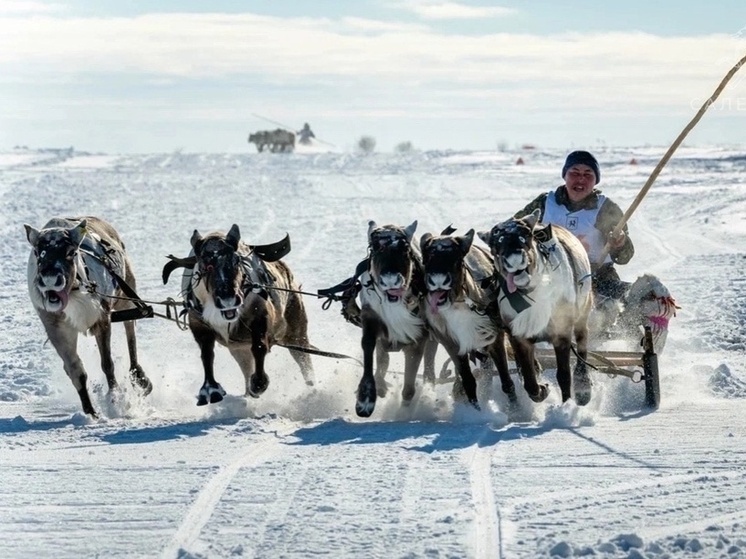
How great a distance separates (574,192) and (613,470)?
394cm

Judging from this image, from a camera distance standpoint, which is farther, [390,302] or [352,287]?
[352,287]

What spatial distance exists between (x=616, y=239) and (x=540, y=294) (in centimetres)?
182

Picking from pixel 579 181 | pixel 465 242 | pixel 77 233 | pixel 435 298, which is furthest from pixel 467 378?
pixel 77 233

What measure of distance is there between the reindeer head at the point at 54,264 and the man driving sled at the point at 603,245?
3402mm

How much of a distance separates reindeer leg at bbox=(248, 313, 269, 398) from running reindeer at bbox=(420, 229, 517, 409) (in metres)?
1.31

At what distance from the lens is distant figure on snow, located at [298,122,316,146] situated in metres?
80.8

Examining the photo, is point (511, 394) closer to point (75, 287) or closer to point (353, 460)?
point (353, 460)

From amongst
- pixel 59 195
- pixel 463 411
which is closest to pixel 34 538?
pixel 463 411

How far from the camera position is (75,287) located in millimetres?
9336

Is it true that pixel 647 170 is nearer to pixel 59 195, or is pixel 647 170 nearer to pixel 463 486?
pixel 59 195

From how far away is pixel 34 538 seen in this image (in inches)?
231

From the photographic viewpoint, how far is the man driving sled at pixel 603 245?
9.95 meters

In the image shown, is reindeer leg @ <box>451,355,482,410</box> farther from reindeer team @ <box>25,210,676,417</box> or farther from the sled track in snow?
the sled track in snow

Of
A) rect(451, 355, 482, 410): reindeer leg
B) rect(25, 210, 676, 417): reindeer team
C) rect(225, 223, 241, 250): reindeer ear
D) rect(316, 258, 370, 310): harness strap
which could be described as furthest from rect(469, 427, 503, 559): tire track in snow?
rect(225, 223, 241, 250): reindeer ear
